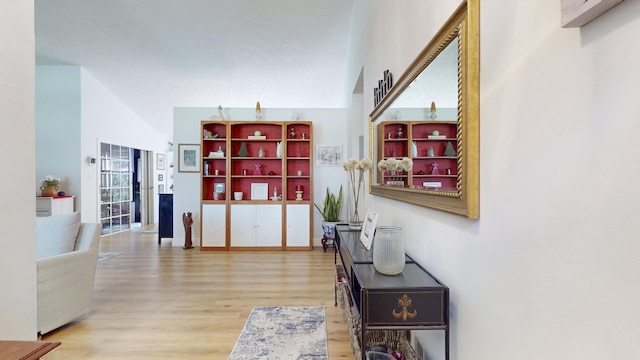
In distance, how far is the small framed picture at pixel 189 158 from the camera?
554 cm

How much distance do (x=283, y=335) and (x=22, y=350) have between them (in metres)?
1.72

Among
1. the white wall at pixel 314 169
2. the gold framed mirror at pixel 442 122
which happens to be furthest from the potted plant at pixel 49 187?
the gold framed mirror at pixel 442 122

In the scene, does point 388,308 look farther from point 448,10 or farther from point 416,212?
point 448,10

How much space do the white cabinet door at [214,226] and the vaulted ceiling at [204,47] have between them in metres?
2.69

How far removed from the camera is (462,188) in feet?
3.85

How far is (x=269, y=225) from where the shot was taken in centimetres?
518

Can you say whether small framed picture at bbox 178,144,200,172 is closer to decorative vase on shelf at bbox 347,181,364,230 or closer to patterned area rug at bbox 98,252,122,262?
patterned area rug at bbox 98,252,122,262

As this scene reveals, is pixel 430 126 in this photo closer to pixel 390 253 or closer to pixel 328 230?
pixel 390 253

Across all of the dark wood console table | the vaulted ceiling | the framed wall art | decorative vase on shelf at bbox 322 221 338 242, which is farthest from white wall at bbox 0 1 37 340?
the framed wall art

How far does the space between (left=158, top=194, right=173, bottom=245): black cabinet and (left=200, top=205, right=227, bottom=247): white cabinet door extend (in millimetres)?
950

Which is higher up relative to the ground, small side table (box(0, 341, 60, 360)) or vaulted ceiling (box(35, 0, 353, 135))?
vaulted ceiling (box(35, 0, 353, 135))

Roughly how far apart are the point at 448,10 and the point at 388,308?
1.33 meters

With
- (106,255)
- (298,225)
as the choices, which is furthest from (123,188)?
(298,225)

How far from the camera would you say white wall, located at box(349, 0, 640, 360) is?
600 mm
